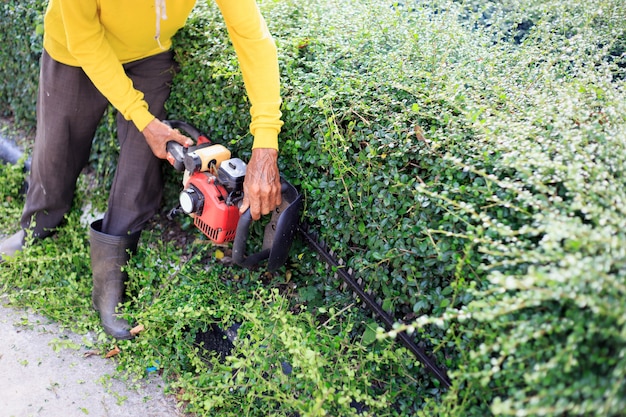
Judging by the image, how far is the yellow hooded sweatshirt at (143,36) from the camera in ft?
8.17

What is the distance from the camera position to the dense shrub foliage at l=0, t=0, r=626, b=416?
165 centimetres

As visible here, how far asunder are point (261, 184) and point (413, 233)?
706 millimetres

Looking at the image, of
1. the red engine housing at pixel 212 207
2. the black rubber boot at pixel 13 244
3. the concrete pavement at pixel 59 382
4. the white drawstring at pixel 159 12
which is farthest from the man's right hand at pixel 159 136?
the black rubber boot at pixel 13 244

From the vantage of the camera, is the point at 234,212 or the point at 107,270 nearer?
the point at 234,212

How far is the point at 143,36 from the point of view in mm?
2754

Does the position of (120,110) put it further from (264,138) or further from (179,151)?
(264,138)

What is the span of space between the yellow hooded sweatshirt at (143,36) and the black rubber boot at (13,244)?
4.19 feet

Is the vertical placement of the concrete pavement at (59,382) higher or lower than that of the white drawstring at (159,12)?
lower

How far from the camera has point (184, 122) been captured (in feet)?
10.1

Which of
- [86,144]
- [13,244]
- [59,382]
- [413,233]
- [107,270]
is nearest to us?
[413,233]

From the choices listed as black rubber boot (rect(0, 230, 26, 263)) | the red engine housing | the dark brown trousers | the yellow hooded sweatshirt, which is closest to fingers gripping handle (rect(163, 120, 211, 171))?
the red engine housing

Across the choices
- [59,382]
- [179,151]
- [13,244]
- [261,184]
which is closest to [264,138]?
[261,184]

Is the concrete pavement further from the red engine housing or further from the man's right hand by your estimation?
the man's right hand

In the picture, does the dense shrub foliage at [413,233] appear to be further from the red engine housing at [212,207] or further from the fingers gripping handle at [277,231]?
the red engine housing at [212,207]
